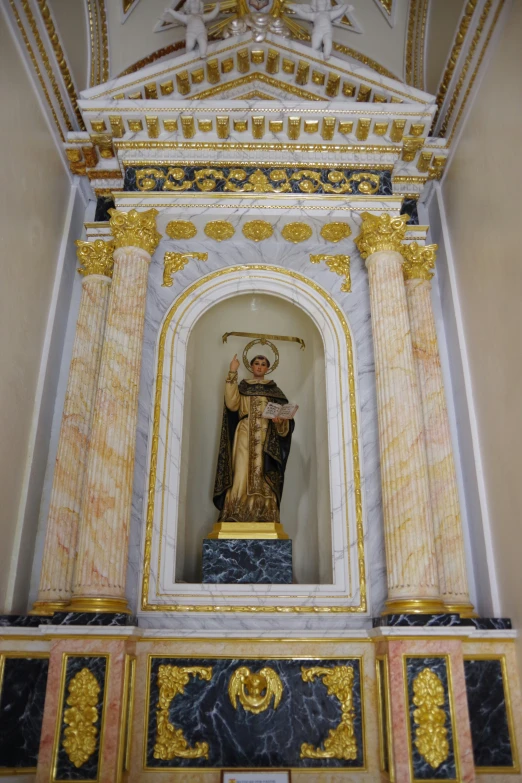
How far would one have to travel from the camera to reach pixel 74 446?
5742 millimetres

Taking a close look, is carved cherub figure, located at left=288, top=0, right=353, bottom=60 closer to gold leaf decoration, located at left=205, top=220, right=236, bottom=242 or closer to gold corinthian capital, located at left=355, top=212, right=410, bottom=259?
gold corinthian capital, located at left=355, top=212, right=410, bottom=259

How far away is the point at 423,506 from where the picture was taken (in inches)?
205

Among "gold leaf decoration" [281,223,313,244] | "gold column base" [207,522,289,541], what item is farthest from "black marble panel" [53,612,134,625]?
"gold leaf decoration" [281,223,313,244]

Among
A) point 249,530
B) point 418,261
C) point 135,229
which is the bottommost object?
point 249,530

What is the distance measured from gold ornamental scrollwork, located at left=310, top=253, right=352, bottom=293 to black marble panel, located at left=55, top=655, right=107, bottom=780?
407 centimetres

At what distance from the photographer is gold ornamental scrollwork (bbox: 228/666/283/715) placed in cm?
483

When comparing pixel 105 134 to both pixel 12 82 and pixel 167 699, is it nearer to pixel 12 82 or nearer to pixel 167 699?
pixel 12 82

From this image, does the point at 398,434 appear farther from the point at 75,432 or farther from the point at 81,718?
the point at 81,718

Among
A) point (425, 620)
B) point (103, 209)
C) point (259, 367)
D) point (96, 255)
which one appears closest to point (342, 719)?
point (425, 620)

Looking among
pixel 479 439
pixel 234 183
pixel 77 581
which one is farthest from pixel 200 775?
pixel 234 183

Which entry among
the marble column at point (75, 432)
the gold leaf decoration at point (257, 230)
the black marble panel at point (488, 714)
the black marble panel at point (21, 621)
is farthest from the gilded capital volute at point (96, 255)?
the black marble panel at point (488, 714)

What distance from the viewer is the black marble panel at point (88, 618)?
4.65 meters

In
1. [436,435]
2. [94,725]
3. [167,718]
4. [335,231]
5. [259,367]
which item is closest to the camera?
[94,725]

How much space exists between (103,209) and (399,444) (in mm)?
3906
